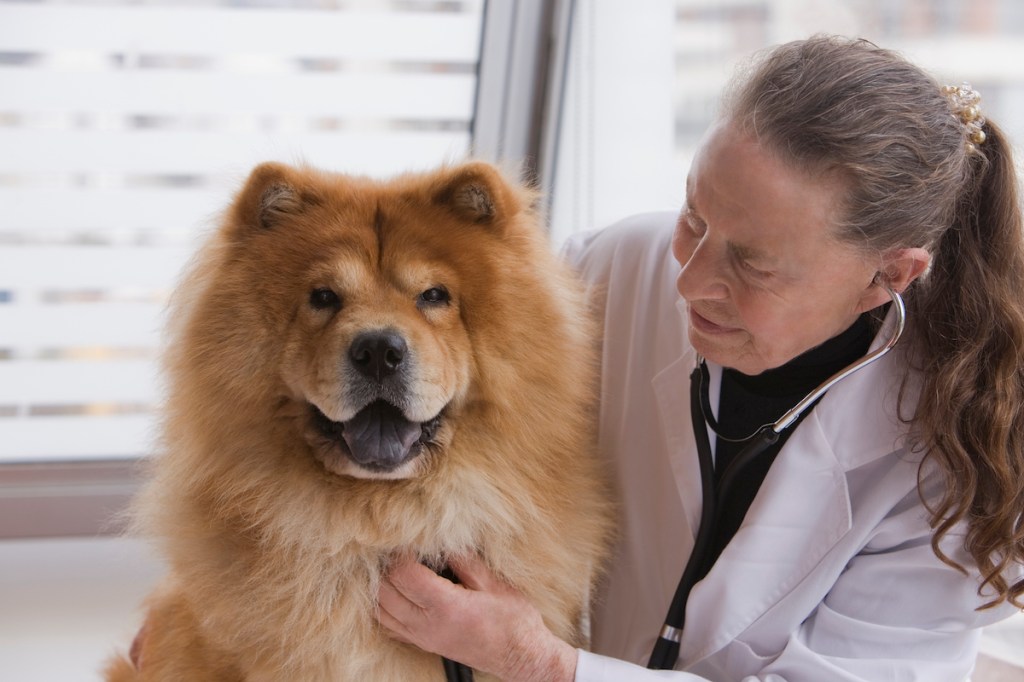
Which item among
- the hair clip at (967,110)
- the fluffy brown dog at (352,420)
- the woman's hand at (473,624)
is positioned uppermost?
Answer: the hair clip at (967,110)

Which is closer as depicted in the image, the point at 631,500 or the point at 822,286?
the point at 822,286

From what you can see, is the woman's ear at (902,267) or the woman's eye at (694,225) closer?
the woman's ear at (902,267)

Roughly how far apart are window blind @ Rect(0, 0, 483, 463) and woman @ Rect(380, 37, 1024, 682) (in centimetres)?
198

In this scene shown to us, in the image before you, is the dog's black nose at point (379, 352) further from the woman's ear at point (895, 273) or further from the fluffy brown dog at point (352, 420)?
the woman's ear at point (895, 273)

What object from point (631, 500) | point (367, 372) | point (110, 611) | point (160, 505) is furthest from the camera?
point (110, 611)

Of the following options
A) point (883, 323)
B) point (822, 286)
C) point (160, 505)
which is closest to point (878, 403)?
point (883, 323)

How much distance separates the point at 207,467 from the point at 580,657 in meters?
0.63

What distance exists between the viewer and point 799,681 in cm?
146

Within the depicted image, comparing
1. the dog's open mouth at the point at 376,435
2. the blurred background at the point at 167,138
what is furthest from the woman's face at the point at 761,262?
the blurred background at the point at 167,138

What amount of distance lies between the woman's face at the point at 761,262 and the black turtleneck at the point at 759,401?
0.06 metres

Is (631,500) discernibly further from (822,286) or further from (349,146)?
(349,146)

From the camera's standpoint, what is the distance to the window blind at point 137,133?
10.4 ft

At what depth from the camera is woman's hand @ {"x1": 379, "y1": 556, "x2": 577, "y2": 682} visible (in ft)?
4.48

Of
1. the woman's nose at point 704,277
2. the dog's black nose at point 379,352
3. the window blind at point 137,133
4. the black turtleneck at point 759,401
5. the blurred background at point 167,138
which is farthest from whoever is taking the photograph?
the window blind at point 137,133
